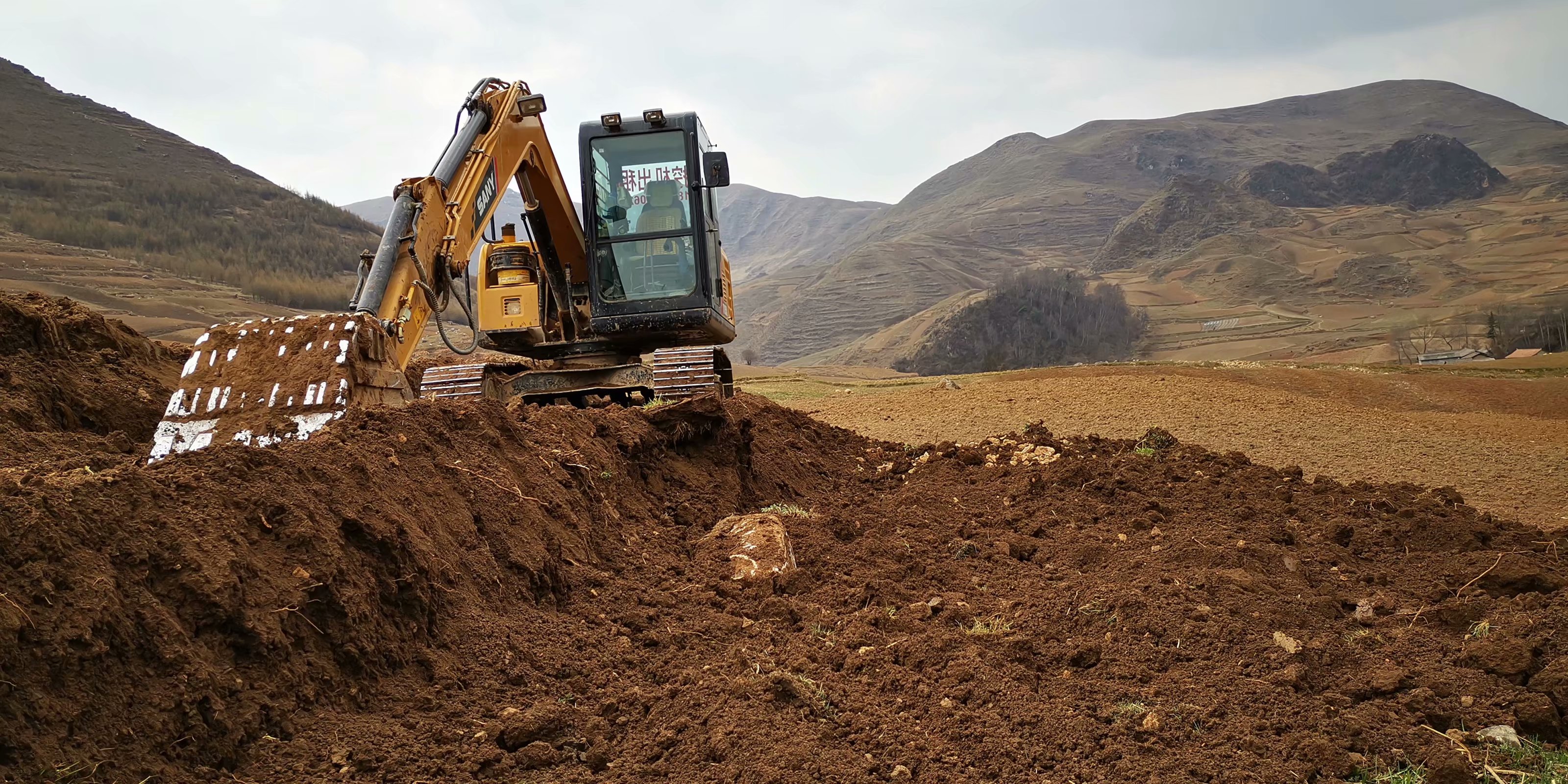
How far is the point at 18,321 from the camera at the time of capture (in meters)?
6.23

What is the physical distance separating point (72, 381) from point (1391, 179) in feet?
410

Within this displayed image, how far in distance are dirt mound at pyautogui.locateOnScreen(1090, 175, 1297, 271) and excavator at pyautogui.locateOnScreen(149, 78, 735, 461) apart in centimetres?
8001

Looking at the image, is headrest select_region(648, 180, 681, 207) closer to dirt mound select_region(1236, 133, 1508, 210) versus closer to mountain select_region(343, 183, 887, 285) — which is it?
dirt mound select_region(1236, 133, 1508, 210)

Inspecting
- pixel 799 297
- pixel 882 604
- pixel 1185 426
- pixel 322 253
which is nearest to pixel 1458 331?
pixel 1185 426

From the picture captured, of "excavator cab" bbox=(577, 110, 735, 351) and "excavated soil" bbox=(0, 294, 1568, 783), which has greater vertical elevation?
"excavator cab" bbox=(577, 110, 735, 351)

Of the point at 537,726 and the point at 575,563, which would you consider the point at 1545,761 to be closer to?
the point at 537,726

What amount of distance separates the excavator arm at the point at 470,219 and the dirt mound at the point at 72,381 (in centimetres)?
178

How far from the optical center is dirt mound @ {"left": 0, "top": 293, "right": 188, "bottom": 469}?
552cm

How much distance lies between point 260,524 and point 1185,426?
10.9m

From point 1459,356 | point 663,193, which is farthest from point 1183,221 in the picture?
point 663,193

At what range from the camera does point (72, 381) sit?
6309 mm

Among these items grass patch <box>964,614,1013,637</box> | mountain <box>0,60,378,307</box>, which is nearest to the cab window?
grass patch <box>964,614,1013,637</box>

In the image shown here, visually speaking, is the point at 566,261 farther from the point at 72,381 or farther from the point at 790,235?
the point at 790,235

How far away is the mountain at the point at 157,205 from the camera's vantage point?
29375mm
